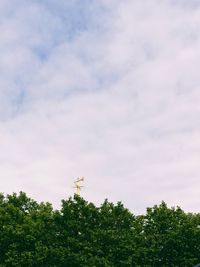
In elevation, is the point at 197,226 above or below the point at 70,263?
above

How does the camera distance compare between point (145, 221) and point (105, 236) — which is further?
point (145, 221)

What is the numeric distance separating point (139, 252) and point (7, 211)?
13.4 metres

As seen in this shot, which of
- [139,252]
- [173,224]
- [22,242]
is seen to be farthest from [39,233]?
[173,224]

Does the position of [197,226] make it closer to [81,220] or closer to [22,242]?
[81,220]

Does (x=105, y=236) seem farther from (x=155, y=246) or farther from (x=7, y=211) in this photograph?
(x=7, y=211)

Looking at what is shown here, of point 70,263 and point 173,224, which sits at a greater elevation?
point 173,224

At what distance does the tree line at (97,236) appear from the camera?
47.0 metres

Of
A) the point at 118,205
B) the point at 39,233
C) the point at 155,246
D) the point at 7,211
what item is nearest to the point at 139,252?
the point at 155,246

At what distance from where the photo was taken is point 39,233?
48625 millimetres

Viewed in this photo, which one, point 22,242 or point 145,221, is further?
point 145,221

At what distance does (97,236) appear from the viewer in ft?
158

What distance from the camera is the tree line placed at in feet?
→ 154

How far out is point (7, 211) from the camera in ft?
166

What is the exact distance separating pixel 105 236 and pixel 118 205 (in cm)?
425
